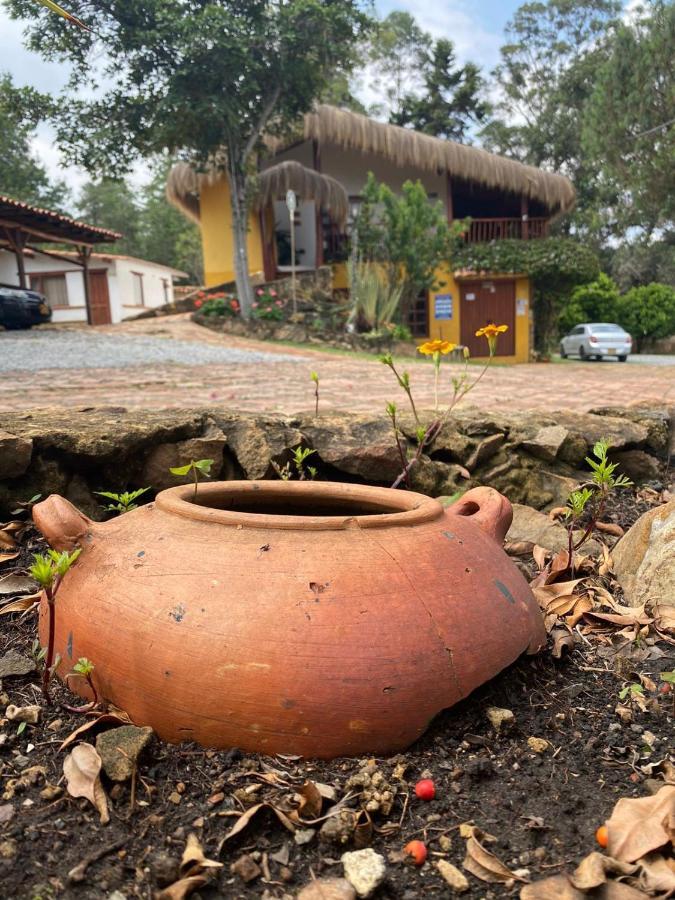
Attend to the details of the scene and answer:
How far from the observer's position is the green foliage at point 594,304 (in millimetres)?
23578

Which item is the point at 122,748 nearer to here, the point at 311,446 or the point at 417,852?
the point at 417,852

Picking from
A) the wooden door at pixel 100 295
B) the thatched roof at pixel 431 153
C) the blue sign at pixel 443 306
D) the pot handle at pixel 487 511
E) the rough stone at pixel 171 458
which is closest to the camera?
the pot handle at pixel 487 511

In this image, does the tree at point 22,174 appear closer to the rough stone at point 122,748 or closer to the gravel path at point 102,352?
the gravel path at point 102,352

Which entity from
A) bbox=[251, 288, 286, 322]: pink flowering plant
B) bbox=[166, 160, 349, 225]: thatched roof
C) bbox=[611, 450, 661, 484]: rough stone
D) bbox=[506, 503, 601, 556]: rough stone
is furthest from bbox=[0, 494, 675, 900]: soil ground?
bbox=[166, 160, 349, 225]: thatched roof

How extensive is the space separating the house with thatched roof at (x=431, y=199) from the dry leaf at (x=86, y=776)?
15.6 m

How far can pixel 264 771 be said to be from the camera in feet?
4.03

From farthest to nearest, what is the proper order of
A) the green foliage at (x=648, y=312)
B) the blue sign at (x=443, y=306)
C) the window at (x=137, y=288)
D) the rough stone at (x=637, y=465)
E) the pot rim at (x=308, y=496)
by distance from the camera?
the window at (x=137, y=288), the green foliage at (x=648, y=312), the blue sign at (x=443, y=306), the rough stone at (x=637, y=465), the pot rim at (x=308, y=496)

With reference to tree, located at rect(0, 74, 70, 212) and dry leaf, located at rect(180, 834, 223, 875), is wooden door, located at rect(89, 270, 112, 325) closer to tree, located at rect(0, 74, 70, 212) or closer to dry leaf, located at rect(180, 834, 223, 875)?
tree, located at rect(0, 74, 70, 212)

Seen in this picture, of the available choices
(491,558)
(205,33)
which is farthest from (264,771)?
(205,33)

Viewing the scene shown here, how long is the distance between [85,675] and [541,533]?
1.75 metres

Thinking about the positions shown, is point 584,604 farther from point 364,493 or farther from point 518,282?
point 518,282

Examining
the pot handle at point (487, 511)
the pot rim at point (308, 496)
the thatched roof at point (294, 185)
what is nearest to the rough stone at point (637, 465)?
the pot handle at point (487, 511)

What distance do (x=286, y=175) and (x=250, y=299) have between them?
10.5ft

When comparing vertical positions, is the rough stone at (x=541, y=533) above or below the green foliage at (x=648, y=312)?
below
